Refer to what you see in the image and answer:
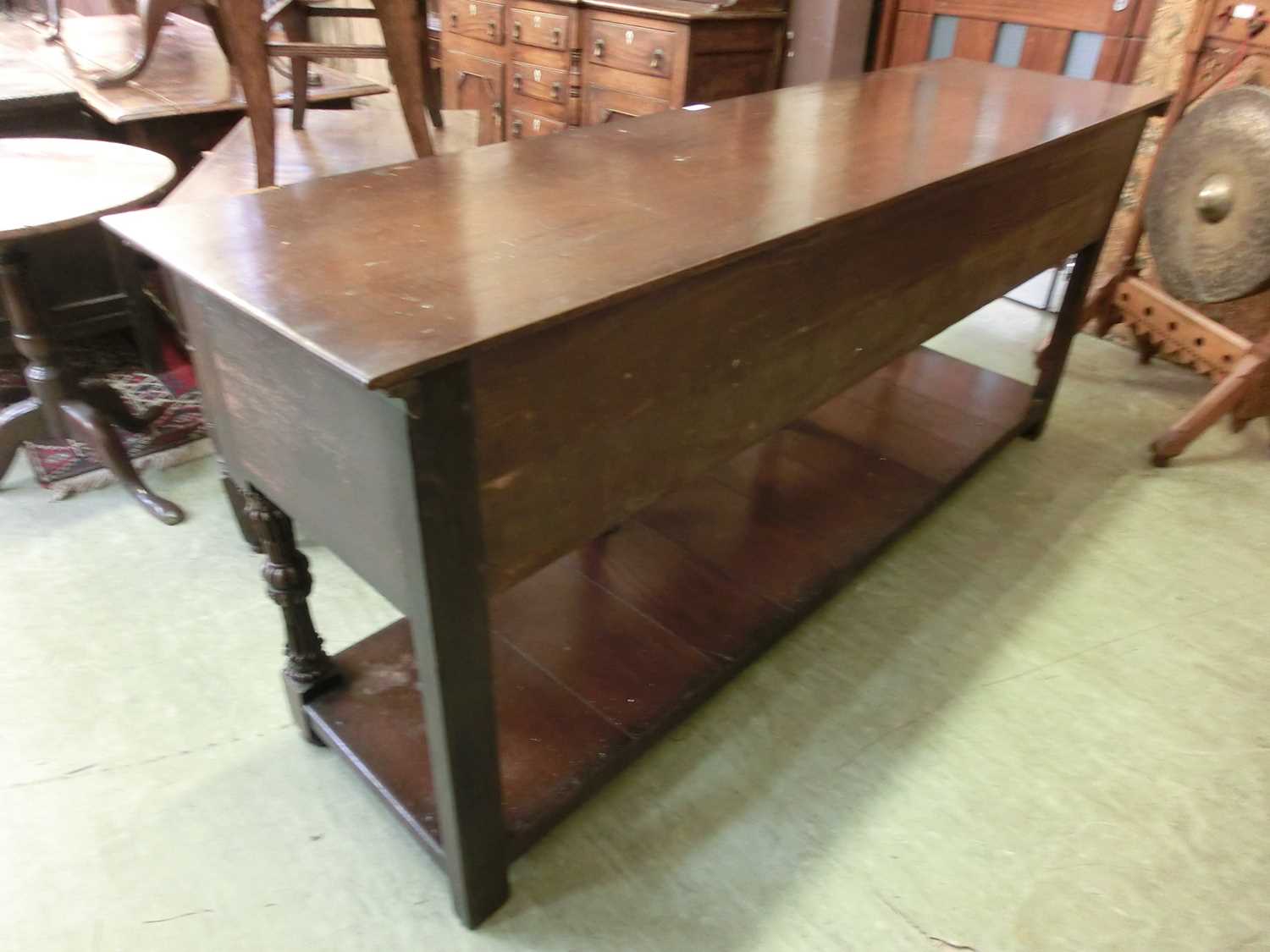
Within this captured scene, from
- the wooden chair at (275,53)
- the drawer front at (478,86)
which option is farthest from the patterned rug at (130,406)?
the drawer front at (478,86)

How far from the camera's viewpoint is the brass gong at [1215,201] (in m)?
2.25

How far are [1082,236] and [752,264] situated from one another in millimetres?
1368

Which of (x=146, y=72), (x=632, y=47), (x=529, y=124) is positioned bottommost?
(x=529, y=124)

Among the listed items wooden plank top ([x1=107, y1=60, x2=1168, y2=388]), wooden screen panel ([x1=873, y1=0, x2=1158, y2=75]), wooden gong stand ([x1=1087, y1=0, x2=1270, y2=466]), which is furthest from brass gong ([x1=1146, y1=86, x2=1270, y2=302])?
wooden plank top ([x1=107, y1=60, x2=1168, y2=388])

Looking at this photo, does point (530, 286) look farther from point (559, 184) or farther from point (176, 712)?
point (176, 712)

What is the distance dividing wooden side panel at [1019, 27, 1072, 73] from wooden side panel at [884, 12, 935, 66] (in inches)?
15.1

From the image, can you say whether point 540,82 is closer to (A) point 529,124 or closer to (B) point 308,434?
(A) point 529,124

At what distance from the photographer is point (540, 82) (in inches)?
140

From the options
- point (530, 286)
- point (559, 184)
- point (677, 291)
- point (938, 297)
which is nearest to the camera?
point (530, 286)

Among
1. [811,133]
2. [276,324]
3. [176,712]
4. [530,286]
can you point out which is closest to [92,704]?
[176,712]

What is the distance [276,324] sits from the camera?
0.83 meters

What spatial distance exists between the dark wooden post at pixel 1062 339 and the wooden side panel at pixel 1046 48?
3.34 feet

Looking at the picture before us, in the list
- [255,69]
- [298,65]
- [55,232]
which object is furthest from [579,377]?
[298,65]

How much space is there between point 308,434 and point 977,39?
3090 mm
